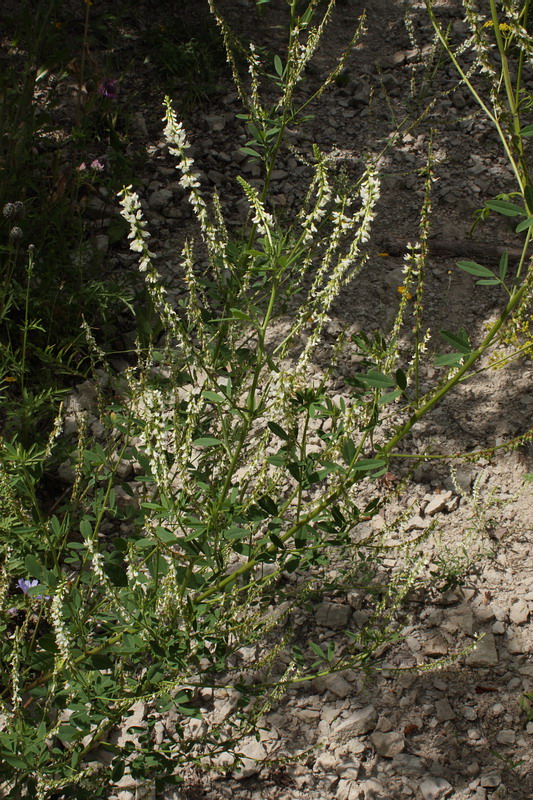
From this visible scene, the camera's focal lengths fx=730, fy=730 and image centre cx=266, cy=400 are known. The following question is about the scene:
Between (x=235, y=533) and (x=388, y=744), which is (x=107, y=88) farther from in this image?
(x=388, y=744)

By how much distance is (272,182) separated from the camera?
16.5ft

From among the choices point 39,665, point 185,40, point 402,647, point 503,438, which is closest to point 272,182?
point 185,40

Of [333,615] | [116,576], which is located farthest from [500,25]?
[116,576]

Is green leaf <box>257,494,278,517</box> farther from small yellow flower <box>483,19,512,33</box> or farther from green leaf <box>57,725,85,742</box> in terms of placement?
small yellow flower <box>483,19,512,33</box>

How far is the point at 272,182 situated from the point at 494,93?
11.6ft

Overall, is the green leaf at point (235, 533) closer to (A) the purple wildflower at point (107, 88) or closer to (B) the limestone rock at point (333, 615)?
(B) the limestone rock at point (333, 615)

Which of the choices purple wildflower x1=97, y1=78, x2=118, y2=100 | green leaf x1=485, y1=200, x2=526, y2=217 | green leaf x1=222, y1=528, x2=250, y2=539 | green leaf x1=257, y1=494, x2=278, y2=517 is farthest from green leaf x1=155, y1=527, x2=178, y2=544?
purple wildflower x1=97, y1=78, x2=118, y2=100

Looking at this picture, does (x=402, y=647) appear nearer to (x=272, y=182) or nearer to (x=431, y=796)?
(x=431, y=796)

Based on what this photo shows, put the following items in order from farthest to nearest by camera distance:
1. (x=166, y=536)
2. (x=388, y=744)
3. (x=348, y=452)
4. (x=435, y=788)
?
(x=388, y=744) → (x=435, y=788) → (x=166, y=536) → (x=348, y=452)

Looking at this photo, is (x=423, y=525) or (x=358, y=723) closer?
(x=358, y=723)

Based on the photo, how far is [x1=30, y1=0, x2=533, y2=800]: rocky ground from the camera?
8.33 ft

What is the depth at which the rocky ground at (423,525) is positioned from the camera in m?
2.54

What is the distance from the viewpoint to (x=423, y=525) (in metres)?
3.27

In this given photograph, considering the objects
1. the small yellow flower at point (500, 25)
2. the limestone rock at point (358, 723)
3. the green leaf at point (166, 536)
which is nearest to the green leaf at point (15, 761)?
the green leaf at point (166, 536)
